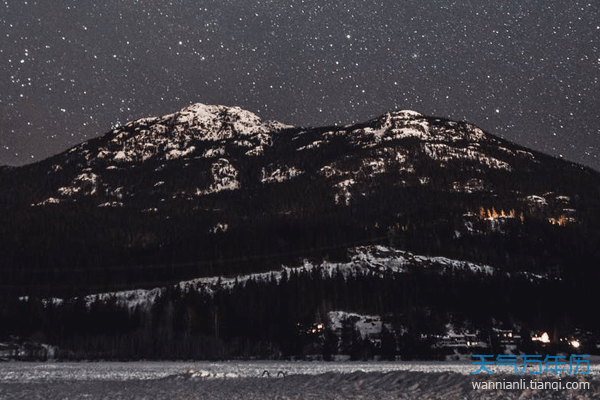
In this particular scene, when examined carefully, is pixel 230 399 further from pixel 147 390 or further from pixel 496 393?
pixel 496 393

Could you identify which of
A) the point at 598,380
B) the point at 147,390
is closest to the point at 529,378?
the point at 598,380

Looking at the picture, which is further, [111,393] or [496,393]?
[111,393]

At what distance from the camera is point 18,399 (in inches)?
1485

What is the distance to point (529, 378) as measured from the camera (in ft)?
117

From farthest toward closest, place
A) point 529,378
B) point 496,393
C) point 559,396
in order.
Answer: point 529,378
point 496,393
point 559,396

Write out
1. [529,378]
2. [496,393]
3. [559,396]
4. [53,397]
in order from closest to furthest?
[559,396] < [496,393] < [529,378] < [53,397]

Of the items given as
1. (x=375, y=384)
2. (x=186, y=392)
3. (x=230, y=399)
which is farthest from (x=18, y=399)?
(x=375, y=384)

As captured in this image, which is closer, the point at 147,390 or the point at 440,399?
the point at 440,399

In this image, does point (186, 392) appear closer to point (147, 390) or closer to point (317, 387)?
point (147, 390)

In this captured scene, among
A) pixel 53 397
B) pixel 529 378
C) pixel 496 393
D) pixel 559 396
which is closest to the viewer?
pixel 559 396

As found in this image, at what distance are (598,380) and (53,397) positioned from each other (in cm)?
3550

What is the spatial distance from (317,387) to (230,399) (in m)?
5.72

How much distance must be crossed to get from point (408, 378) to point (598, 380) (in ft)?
37.0

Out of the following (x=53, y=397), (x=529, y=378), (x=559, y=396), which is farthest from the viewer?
(x=53, y=397)
